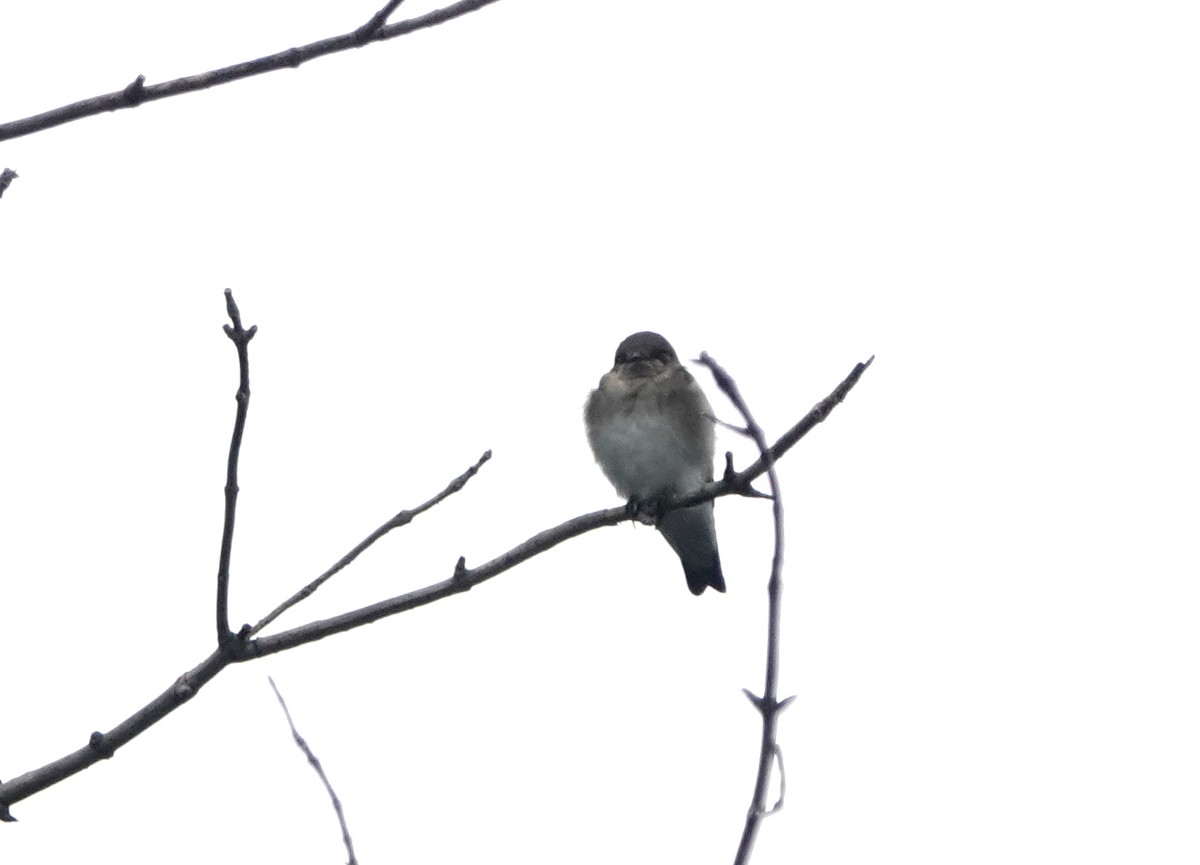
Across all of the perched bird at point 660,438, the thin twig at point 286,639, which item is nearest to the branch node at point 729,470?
the thin twig at point 286,639

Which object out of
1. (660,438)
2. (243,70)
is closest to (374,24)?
(243,70)

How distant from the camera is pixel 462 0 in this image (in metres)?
2.44

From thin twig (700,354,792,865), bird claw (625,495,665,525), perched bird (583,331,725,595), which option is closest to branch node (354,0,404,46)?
thin twig (700,354,792,865)

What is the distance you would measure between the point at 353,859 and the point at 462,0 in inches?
56.5

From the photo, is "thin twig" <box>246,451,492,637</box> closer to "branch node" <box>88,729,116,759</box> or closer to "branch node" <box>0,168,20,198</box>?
"branch node" <box>88,729,116,759</box>

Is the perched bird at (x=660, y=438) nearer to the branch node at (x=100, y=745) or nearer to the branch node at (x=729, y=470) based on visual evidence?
the branch node at (x=729, y=470)

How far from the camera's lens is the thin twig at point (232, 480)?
306 centimetres

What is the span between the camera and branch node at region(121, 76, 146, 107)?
247cm

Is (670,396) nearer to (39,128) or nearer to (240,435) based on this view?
(240,435)

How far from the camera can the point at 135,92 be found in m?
2.47

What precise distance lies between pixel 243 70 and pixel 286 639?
134 centimetres

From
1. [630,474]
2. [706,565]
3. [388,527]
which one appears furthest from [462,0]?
[706,565]

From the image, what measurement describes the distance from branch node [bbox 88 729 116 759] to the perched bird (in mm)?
4588

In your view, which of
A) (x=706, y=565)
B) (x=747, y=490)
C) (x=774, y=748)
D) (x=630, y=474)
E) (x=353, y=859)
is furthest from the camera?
(x=706, y=565)
